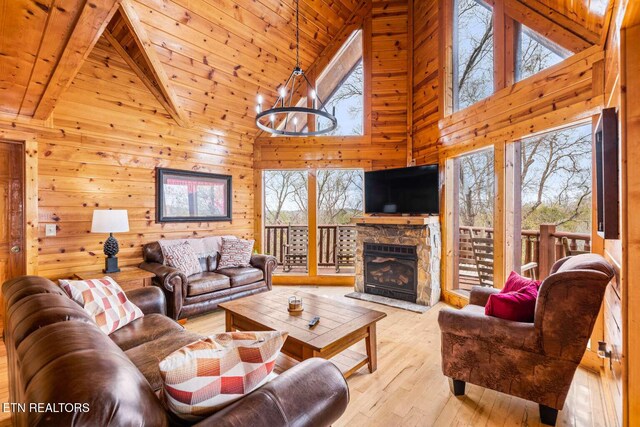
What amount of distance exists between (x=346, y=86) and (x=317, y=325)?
14.6ft

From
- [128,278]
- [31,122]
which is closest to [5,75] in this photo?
[31,122]

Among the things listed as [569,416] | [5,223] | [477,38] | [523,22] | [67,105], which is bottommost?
[569,416]

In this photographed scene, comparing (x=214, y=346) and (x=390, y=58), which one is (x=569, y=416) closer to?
(x=214, y=346)

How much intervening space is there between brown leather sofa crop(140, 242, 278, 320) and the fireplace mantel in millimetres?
1561

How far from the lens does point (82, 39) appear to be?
1905 mm

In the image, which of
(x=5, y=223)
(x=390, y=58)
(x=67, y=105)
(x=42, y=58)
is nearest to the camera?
(x=42, y=58)

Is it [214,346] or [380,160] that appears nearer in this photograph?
[214,346]

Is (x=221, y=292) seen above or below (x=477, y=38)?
below

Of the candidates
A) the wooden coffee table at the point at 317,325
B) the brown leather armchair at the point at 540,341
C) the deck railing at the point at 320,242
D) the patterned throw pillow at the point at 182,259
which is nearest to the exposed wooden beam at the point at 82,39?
the patterned throw pillow at the point at 182,259

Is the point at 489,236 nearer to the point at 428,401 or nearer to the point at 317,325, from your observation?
the point at 428,401

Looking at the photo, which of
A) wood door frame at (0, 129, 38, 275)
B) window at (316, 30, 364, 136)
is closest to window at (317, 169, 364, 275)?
window at (316, 30, 364, 136)

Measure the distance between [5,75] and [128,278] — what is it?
2034mm

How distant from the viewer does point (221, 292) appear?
12.6 feet

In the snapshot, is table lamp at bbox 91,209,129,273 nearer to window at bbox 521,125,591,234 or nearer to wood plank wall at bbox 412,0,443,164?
wood plank wall at bbox 412,0,443,164
